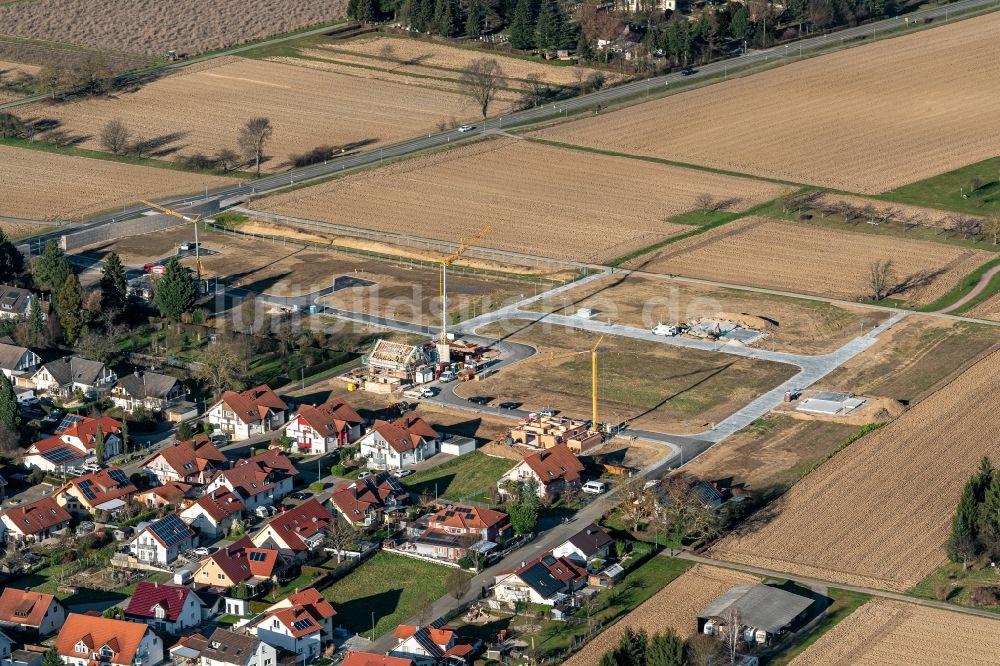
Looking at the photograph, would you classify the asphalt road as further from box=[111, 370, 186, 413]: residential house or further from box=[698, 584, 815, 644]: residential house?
box=[698, 584, 815, 644]: residential house

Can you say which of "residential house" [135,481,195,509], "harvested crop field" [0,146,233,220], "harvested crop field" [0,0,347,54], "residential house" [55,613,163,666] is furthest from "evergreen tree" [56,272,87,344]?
"harvested crop field" [0,0,347,54]

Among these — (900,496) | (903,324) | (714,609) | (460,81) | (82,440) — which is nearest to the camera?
(714,609)

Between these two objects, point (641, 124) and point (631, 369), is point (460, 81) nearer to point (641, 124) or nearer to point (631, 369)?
point (641, 124)

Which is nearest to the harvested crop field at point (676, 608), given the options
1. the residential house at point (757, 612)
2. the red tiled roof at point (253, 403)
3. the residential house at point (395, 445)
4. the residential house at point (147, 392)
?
the residential house at point (757, 612)

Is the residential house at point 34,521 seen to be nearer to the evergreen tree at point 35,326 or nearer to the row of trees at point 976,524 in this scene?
the evergreen tree at point 35,326

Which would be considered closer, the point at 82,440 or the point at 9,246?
the point at 82,440

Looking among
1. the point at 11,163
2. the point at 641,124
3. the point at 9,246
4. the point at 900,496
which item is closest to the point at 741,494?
the point at 900,496
